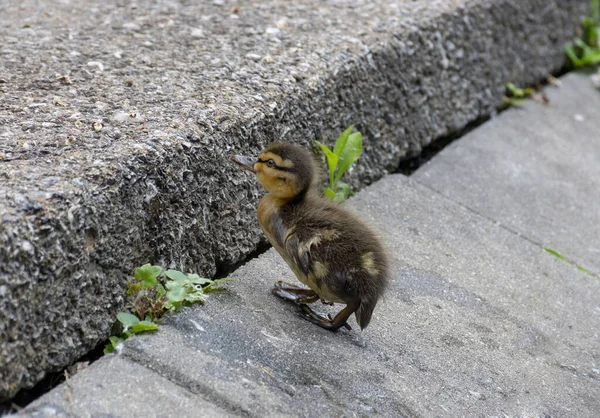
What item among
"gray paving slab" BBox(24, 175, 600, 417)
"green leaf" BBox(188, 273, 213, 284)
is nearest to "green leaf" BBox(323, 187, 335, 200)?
"gray paving slab" BBox(24, 175, 600, 417)

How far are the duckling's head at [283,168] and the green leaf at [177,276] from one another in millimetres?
517

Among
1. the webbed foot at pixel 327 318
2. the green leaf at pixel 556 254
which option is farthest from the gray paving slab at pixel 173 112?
the green leaf at pixel 556 254

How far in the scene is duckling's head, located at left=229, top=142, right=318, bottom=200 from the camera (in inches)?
126

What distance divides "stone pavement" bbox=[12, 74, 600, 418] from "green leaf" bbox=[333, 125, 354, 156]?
1.11ft

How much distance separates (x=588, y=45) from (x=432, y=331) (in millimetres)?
4183

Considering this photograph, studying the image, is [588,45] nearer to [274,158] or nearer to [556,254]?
[556,254]

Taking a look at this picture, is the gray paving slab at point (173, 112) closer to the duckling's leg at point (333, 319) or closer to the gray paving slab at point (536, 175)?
the gray paving slab at point (536, 175)

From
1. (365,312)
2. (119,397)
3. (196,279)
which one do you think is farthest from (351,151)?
(119,397)

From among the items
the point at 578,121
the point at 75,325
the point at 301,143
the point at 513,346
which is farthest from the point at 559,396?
the point at 578,121

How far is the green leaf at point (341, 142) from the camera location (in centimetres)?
381

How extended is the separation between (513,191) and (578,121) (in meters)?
1.42

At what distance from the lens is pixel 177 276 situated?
9.58 ft

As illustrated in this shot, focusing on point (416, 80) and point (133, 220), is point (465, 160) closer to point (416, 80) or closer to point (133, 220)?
point (416, 80)

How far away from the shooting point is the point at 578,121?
5.75 metres
